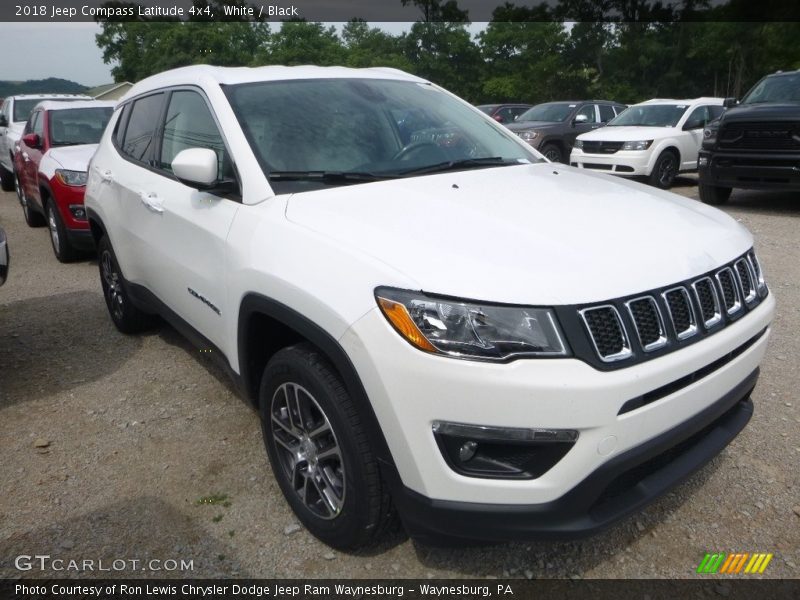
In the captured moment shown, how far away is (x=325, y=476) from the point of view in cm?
248

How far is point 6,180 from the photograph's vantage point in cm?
1380

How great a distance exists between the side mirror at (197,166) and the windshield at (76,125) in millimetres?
6094

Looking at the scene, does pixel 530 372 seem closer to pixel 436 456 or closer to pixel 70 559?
pixel 436 456

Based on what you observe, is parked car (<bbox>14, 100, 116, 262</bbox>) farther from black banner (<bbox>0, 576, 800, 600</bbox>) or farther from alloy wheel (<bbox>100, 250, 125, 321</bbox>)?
black banner (<bbox>0, 576, 800, 600</bbox>)

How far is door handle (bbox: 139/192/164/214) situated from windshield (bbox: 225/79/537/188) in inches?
30.1

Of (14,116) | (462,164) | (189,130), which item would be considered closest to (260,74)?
(189,130)

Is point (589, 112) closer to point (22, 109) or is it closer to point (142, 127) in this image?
point (22, 109)

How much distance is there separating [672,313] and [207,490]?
212cm

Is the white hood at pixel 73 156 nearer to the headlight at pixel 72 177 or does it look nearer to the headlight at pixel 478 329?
the headlight at pixel 72 177

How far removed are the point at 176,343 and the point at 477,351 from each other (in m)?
3.40

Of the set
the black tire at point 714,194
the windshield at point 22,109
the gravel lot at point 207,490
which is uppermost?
the windshield at point 22,109

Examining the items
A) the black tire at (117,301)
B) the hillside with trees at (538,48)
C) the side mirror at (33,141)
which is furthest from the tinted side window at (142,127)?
the hillside with trees at (538,48)

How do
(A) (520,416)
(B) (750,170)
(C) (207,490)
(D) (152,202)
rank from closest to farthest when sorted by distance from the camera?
(A) (520,416) < (C) (207,490) < (D) (152,202) < (B) (750,170)

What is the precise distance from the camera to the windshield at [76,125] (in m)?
8.01
